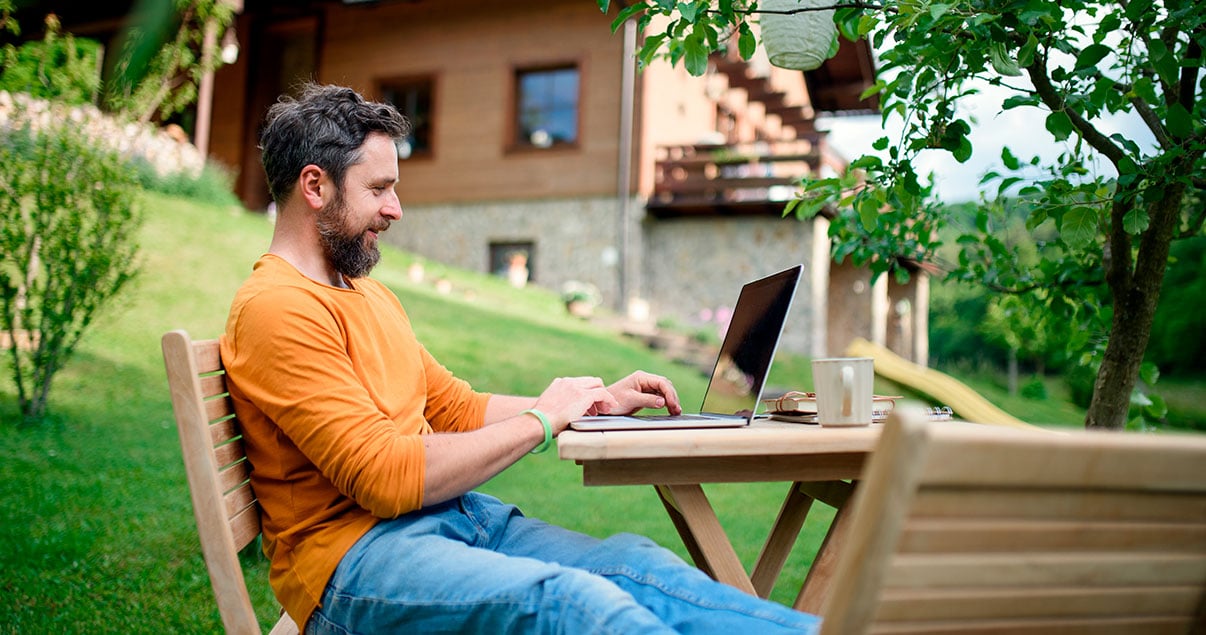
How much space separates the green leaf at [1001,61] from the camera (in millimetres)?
1978

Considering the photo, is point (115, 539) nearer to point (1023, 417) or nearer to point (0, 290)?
point (0, 290)

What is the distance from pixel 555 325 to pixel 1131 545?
8975mm

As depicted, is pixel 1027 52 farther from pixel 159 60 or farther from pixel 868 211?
pixel 159 60

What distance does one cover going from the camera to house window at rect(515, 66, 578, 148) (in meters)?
13.2

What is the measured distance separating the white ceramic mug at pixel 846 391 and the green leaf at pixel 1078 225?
2.61 ft

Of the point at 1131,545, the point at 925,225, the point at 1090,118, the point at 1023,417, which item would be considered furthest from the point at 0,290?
the point at 1023,417

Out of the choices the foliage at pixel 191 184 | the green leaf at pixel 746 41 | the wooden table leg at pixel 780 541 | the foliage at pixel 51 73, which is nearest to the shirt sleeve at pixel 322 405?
the wooden table leg at pixel 780 541

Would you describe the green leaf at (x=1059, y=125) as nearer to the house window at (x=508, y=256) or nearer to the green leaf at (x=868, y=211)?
the green leaf at (x=868, y=211)

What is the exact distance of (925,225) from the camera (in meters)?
3.37

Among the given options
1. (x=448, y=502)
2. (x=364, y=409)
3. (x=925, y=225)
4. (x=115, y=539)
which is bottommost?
(x=115, y=539)

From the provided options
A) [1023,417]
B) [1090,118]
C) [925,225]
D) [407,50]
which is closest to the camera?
[1090,118]

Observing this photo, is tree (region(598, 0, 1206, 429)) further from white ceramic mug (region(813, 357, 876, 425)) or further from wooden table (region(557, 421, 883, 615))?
wooden table (region(557, 421, 883, 615))

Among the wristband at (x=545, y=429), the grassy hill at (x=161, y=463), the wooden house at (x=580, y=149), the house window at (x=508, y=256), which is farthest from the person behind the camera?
the house window at (x=508, y=256)

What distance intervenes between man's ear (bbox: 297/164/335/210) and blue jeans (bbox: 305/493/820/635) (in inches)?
26.9
